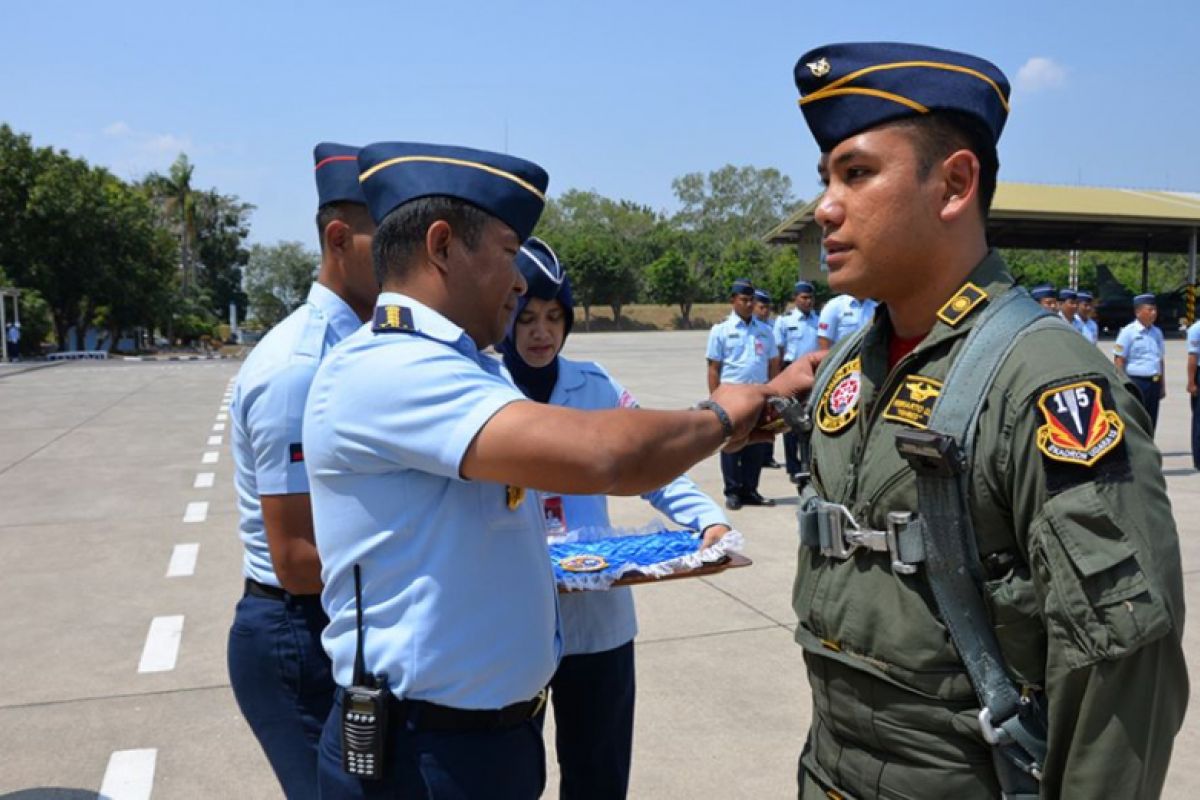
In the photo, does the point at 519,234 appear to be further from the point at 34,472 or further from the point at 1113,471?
the point at 34,472

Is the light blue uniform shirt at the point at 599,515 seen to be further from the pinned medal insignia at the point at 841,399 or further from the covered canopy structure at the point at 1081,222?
the covered canopy structure at the point at 1081,222

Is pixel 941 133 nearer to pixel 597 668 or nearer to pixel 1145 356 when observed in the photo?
pixel 597 668

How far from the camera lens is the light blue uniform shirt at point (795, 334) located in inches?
399

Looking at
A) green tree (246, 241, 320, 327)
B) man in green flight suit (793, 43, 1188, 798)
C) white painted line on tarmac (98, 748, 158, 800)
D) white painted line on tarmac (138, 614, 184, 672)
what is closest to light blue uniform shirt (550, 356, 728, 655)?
man in green flight suit (793, 43, 1188, 798)

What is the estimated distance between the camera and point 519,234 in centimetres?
173

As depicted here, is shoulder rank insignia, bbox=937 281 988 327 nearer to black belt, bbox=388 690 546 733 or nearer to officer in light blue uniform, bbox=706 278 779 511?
black belt, bbox=388 690 546 733

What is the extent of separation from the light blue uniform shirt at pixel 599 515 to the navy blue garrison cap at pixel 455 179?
696mm

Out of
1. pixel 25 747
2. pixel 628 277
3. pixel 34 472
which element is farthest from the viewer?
pixel 628 277

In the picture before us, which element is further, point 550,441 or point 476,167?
point 476,167

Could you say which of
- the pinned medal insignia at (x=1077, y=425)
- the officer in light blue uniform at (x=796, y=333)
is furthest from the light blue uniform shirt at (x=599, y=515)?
the officer in light blue uniform at (x=796, y=333)

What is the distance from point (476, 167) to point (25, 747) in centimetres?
340

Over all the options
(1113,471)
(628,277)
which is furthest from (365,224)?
(628,277)

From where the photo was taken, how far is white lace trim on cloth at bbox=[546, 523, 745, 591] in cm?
207

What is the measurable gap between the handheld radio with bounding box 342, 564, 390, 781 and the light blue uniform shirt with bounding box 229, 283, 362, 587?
570mm
